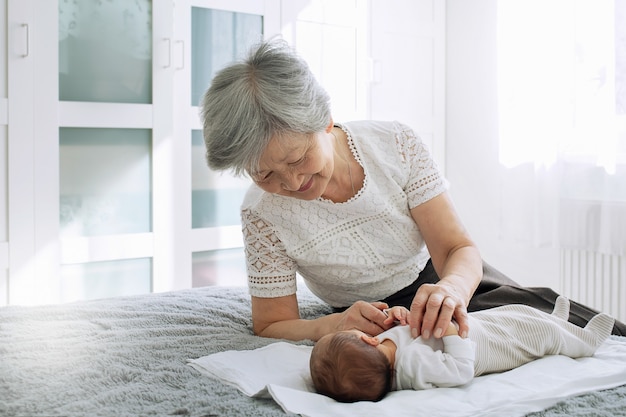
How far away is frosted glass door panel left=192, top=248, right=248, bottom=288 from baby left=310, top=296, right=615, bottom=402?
2.04 metres

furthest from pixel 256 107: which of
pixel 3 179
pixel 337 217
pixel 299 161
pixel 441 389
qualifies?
pixel 3 179

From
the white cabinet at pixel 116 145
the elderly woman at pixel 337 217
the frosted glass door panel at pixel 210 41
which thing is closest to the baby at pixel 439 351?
the elderly woman at pixel 337 217

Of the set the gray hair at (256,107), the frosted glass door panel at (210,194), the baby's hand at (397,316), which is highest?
the gray hair at (256,107)

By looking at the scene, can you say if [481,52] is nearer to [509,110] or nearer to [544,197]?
[509,110]

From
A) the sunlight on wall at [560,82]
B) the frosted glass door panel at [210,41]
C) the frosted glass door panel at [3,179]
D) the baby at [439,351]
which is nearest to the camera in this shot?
the baby at [439,351]

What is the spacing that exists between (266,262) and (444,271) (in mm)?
Answer: 421

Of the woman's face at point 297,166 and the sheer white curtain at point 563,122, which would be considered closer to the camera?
the woman's face at point 297,166

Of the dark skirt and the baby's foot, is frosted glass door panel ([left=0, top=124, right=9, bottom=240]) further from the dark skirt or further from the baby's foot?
the baby's foot

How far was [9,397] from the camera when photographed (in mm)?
1229

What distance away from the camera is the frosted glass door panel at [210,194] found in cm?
332

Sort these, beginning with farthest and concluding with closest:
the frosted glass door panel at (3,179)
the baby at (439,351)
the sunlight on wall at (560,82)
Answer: the sunlight on wall at (560,82) → the frosted glass door panel at (3,179) → the baby at (439,351)

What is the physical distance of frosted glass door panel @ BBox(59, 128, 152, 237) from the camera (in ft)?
9.79

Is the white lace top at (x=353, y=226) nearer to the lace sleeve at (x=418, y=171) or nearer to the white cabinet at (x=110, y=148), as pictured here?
the lace sleeve at (x=418, y=171)

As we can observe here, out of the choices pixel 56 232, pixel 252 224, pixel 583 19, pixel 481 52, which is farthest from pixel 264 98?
pixel 481 52
